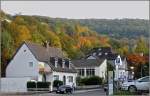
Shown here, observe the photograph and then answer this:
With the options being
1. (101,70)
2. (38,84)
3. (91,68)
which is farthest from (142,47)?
Answer: (38,84)

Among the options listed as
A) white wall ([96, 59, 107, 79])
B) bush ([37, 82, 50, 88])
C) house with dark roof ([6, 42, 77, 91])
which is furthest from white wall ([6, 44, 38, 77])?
white wall ([96, 59, 107, 79])

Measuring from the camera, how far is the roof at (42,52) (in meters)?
78.7

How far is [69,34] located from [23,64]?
7124cm

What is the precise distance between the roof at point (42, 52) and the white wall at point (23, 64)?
809mm

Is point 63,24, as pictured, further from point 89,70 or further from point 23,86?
point 23,86

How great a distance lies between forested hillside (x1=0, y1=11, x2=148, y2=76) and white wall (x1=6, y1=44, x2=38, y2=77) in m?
5.71

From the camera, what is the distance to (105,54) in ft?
427

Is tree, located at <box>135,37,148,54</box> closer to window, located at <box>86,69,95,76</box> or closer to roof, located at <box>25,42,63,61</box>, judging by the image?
window, located at <box>86,69,95,76</box>

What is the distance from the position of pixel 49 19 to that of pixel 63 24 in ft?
17.9

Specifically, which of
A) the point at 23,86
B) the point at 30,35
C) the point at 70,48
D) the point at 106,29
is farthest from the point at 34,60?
the point at 106,29

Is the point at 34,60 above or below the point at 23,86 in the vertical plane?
above

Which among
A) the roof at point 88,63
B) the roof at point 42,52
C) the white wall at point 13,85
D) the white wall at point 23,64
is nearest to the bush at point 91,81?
the roof at point 42,52

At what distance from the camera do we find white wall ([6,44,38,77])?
77875mm

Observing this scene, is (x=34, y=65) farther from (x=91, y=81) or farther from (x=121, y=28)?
(x=121, y=28)
